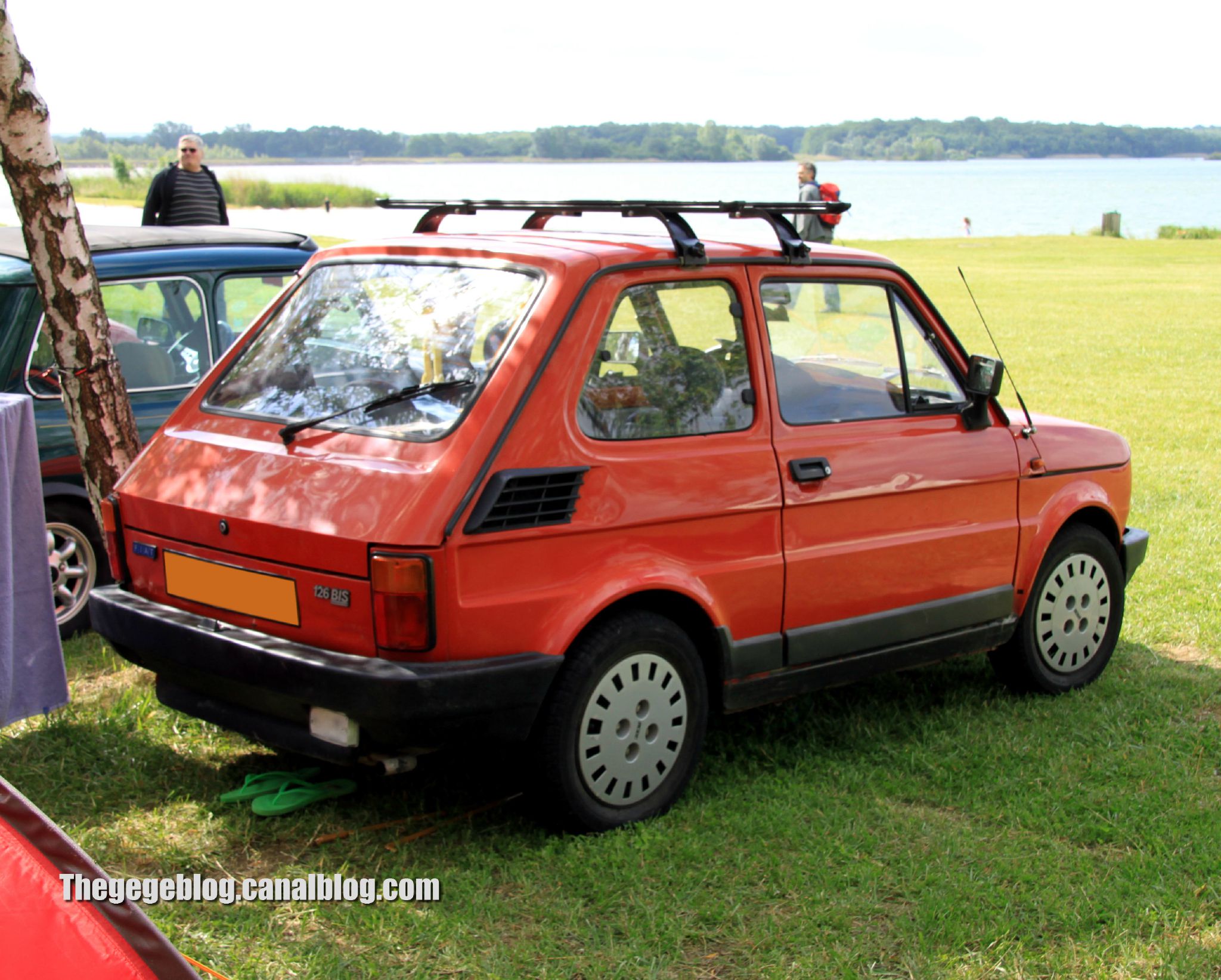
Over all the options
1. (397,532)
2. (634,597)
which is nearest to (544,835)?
(634,597)

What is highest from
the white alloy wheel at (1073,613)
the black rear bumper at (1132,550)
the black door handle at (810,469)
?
the black door handle at (810,469)

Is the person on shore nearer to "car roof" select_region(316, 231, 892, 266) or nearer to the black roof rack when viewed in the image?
the black roof rack

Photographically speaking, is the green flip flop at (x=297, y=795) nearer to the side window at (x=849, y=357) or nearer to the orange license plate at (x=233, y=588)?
the orange license plate at (x=233, y=588)

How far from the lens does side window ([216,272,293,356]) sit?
6.89 m

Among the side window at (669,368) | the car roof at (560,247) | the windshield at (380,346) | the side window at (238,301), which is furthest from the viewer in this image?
the side window at (238,301)

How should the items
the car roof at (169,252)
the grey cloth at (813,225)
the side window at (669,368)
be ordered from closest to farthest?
the side window at (669,368) → the car roof at (169,252) → the grey cloth at (813,225)

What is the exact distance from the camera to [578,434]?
13.5 feet

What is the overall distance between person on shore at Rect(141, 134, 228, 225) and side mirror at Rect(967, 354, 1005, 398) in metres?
7.24

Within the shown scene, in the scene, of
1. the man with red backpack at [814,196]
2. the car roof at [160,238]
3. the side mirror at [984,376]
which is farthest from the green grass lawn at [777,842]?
the man with red backpack at [814,196]

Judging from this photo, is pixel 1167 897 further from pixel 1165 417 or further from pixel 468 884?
pixel 1165 417

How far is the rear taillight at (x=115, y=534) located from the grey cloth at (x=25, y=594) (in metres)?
0.36

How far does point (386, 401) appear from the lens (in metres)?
4.19

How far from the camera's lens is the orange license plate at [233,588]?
3998mm

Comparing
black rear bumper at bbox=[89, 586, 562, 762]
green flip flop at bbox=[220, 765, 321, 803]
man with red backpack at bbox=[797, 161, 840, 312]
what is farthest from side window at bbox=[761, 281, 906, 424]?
man with red backpack at bbox=[797, 161, 840, 312]
